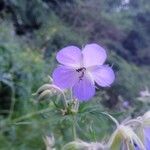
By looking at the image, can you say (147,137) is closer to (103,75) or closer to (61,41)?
(103,75)

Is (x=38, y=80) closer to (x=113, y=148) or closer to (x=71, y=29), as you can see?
(x=113, y=148)

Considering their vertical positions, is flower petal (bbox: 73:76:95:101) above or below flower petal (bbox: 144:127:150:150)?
above

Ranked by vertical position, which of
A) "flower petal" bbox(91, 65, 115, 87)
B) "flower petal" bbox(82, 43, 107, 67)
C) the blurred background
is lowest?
the blurred background

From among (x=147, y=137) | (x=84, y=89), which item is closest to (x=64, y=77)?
(x=84, y=89)

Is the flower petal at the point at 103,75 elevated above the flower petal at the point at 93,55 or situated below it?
below

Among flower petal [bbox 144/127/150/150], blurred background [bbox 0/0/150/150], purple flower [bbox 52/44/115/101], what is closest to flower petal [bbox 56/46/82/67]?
purple flower [bbox 52/44/115/101]

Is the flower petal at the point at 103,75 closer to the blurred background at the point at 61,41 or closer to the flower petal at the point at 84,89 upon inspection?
the flower petal at the point at 84,89

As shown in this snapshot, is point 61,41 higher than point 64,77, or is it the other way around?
point 64,77

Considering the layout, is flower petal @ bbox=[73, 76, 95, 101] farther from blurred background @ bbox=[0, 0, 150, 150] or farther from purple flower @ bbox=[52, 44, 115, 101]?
blurred background @ bbox=[0, 0, 150, 150]

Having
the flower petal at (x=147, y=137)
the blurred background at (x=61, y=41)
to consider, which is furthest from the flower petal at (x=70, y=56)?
the blurred background at (x=61, y=41)
